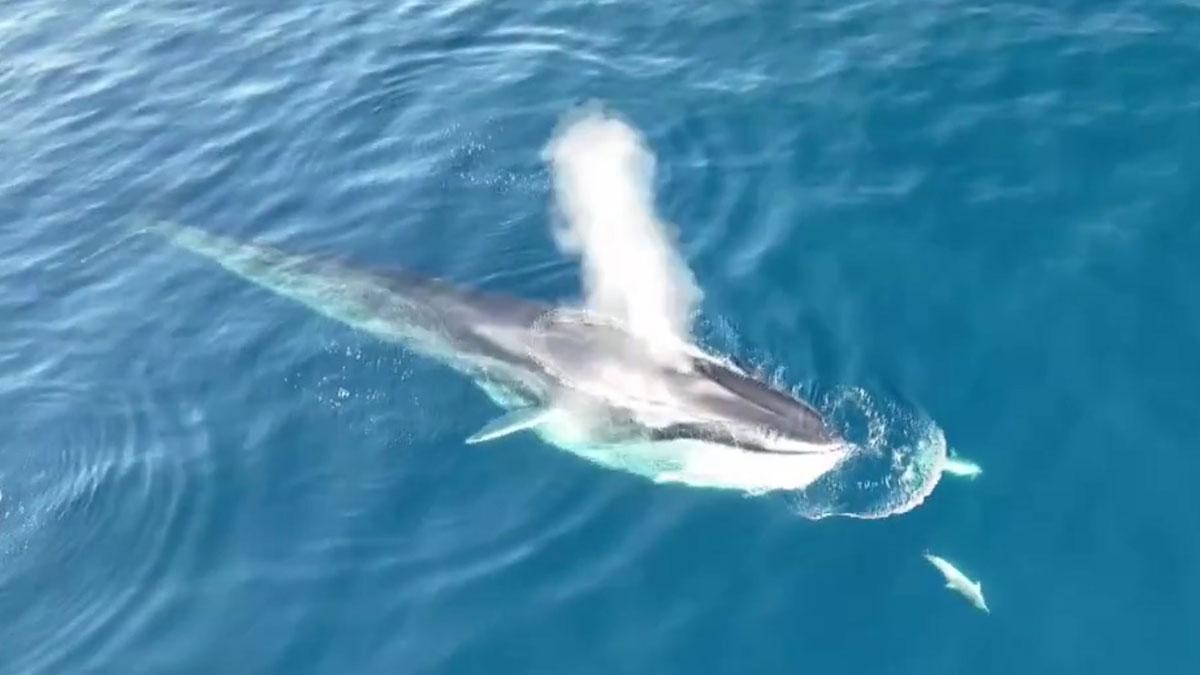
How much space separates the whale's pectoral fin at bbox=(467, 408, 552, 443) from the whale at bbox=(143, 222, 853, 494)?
0.02 meters

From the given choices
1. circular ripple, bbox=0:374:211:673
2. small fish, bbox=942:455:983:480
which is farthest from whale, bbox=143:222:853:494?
circular ripple, bbox=0:374:211:673

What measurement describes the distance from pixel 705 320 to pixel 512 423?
3.53 m

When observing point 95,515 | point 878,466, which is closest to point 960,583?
point 878,466

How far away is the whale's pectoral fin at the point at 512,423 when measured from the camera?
60.2 ft

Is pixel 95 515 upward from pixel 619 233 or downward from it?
downward

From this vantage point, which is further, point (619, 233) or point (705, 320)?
point (619, 233)

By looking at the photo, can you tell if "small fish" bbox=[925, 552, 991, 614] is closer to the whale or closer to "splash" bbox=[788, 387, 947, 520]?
"splash" bbox=[788, 387, 947, 520]

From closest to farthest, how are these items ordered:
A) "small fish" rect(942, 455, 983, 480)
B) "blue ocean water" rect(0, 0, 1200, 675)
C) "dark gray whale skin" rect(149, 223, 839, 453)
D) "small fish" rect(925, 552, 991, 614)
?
"small fish" rect(925, 552, 991, 614)
"blue ocean water" rect(0, 0, 1200, 675)
"small fish" rect(942, 455, 983, 480)
"dark gray whale skin" rect(149, 223, 839, 453)

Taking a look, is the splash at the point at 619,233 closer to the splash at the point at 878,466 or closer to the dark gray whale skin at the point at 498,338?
the dark gray whale skin at the point at 498,338

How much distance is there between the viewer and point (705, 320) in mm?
19906

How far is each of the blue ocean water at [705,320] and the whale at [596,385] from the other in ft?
1.32

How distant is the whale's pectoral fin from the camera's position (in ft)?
60.2

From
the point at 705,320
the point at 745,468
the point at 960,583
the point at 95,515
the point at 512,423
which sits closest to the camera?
the point at 960,583

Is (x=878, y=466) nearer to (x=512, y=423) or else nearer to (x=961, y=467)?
(x=961, y=467)
